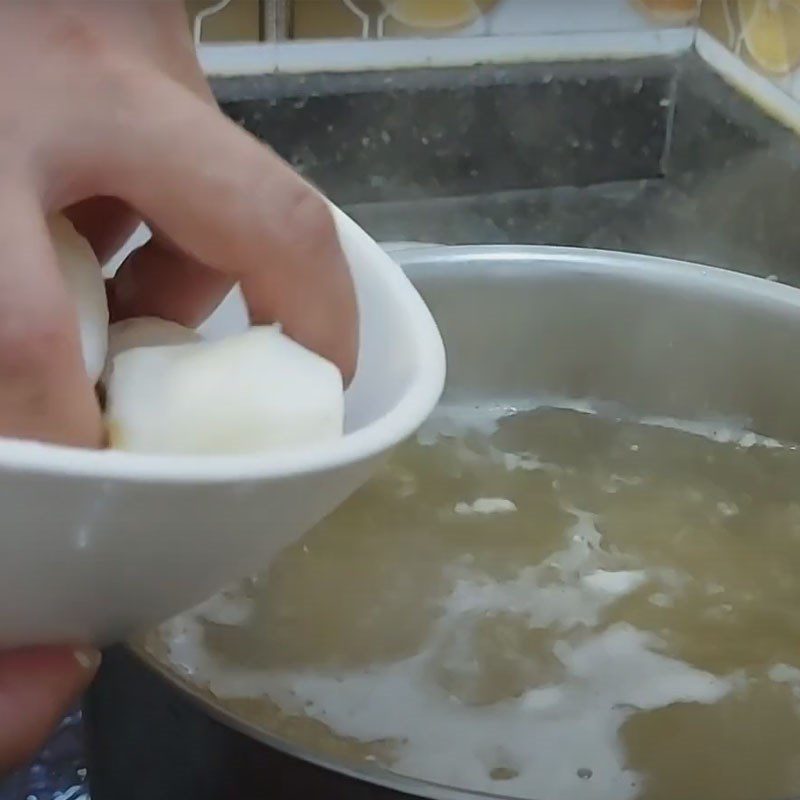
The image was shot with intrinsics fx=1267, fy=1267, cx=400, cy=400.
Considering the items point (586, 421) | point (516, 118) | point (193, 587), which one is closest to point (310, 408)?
point (193, 587)

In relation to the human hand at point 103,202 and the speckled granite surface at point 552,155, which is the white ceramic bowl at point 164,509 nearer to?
the human hand at point 103,202

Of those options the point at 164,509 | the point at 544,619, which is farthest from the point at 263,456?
the point at 544,619

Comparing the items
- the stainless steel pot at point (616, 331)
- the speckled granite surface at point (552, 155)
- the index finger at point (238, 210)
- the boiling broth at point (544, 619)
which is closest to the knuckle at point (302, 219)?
the index finger at point (238, 210)

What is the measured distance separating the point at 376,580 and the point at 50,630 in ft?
0.71

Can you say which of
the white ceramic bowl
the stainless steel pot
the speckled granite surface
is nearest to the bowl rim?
the white ceramic bowl

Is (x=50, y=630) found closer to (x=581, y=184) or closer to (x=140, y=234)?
(x=140, y=234)

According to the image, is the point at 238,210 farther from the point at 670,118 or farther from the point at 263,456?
the point at 670,118

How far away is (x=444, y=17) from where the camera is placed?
2.08 ft

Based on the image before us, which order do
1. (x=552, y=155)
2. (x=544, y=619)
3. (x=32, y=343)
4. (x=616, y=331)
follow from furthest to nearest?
1. (x=552, y=155)
2. (x=616, y=331)
3. (x=544, y=619)
4. (x=32, y=343)

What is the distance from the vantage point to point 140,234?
0.29 m

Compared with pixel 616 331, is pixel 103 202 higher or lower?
higher

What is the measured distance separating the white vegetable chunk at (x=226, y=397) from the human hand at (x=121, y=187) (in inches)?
0.4

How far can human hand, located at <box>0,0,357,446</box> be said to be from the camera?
189 millimetres

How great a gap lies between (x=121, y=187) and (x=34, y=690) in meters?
0.10
